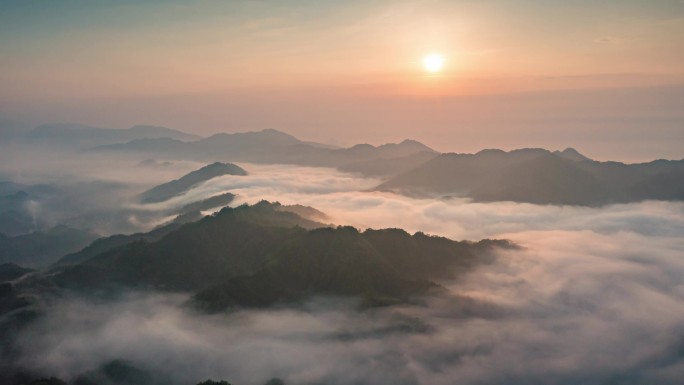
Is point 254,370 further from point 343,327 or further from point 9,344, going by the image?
point 9,344

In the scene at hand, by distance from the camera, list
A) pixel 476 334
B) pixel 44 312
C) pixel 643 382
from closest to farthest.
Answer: pixel 643 382 < pixel 476 334 < pixel 44 312

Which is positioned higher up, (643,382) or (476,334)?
(476,334)

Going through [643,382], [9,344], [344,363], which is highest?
[9,344]

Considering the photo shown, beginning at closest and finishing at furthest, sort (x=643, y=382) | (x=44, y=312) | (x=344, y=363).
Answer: (x=643, y=382) → (x=344, y=363) → (x=44, y=312)

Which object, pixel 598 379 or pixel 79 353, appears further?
pixel 79 353

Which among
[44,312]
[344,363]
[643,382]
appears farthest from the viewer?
[44,312]

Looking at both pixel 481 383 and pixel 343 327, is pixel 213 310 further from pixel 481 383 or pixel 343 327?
pixel 481 383

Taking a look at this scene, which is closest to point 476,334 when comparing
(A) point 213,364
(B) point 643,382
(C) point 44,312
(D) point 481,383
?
(D) point 481,383

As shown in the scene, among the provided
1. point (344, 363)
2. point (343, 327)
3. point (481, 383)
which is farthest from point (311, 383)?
point (481, 383)

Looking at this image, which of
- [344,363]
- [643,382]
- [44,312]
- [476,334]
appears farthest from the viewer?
[44,312]
